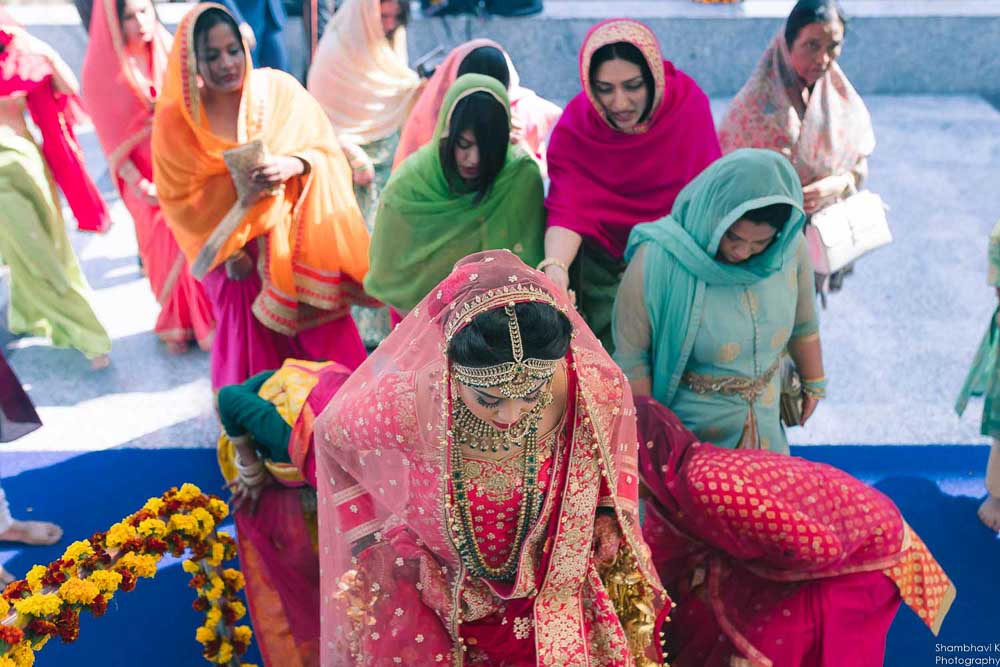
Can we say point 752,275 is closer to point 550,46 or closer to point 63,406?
point 63,406

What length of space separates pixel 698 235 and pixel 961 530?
1450 millimetres

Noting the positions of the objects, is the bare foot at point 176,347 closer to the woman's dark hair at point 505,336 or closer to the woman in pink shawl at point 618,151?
the woman in pink shawl at point 618,151

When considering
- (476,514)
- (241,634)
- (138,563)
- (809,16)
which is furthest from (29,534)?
(809,16)

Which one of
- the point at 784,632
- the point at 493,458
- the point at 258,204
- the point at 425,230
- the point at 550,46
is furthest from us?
the point at 550,46

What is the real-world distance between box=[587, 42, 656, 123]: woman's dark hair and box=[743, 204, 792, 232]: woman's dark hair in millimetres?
633

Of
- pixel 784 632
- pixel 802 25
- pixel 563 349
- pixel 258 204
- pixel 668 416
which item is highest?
pixel 802 25

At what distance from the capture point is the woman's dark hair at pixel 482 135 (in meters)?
2.78

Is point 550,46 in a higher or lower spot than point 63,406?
higher

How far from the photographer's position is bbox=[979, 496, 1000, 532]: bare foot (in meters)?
3.17

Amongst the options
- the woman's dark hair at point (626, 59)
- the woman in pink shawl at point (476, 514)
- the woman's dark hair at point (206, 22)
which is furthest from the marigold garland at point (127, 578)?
the woman's dark hair at point (626, 59)

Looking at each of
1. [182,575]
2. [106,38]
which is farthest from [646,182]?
[106,38]

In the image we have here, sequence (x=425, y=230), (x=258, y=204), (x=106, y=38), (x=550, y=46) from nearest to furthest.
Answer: (x=425, y=230)
(x=258, y=204)
(x=106, y=38)
(x=550, y=46)

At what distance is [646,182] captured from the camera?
9.66ft

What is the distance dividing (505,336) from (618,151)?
131 cm
